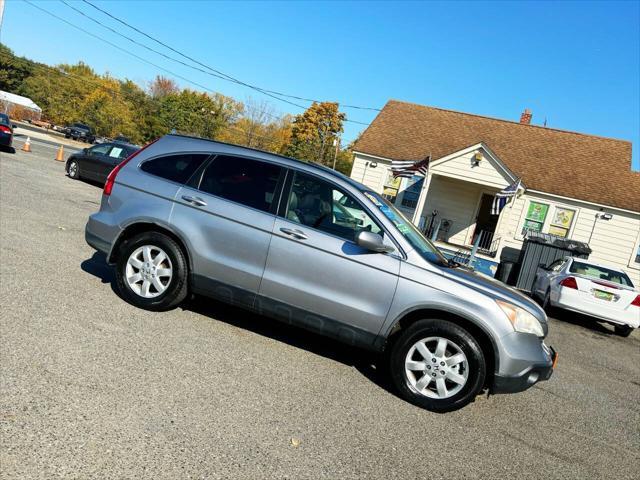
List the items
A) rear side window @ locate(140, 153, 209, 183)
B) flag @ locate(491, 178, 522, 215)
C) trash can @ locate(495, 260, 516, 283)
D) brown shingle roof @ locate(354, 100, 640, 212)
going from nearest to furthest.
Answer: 1. rear side window @ locate(140, 153, 209, 183)
2. trash can @ locate(495, 260, 516, 283)
3. flag @ locate(491, 178, 522, 215)
4. brown shingle roof @ locate(354, 100, 640, 212)

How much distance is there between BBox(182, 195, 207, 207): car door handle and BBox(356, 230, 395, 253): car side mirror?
1.67 metres

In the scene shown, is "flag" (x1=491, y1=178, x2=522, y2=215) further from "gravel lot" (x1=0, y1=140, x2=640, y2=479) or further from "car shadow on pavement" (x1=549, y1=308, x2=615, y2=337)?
"gravel lot" (x1=0, y1=140, x2=640, y2=479)

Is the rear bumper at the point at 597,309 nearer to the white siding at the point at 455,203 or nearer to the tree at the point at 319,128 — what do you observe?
the white siding at the point at 455,203

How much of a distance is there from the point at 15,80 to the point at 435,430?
9823cm

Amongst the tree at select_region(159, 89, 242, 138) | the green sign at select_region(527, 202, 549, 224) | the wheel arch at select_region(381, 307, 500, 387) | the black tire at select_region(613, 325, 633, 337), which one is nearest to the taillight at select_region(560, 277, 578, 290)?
the black tire at select_region(613, 325, 633, 337)

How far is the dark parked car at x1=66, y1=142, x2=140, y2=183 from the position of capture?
15.8 metres

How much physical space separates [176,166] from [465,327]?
3.32m

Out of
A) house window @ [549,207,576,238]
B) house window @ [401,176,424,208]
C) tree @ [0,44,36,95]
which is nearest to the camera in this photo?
house window @ [549,207,576,238]

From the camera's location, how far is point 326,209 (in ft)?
15.2

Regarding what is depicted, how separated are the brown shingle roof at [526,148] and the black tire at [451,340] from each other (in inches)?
683

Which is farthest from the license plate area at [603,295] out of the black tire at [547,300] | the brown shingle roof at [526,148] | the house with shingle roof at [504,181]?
the brown shingle roof at [526,148]

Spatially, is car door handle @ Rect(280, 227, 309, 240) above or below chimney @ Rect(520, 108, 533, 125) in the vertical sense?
below

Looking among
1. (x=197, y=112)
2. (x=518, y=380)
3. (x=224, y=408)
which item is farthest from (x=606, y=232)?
(x=197, y=112)

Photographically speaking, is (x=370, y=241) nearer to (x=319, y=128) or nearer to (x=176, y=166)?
(x=176, y=166)
